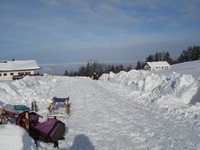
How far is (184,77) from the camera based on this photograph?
15.4 meters

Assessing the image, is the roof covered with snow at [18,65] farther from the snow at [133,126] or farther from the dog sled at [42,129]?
the dog sled at [42,129]

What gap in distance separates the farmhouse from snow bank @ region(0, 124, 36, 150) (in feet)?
233

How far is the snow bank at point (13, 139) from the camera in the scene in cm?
533

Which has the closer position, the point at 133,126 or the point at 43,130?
the point at 43,130

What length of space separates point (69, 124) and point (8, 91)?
8.09 meters

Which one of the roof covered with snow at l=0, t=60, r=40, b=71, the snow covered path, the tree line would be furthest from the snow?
the tree line

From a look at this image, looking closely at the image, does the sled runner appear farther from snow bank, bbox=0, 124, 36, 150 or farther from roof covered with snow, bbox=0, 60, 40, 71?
roof covered with snow, bbox=0, 60, 40, 71

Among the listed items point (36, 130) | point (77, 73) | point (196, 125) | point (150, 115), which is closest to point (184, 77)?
point (150, 115)

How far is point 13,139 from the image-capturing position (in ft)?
18.1

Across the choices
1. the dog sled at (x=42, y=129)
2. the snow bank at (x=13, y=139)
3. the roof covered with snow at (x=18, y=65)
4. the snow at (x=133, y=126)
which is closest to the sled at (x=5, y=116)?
the dog sled at (x=42, y=129)

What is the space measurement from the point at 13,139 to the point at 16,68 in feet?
239

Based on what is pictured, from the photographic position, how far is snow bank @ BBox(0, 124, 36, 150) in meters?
5.33

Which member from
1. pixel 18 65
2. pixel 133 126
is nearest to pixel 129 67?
pixel 18 65

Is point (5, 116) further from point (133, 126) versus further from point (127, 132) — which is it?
point (133, 126)
